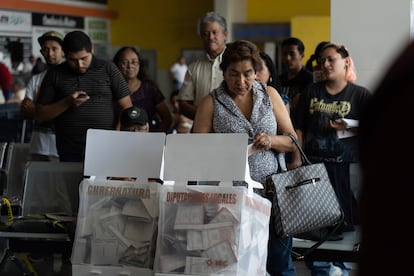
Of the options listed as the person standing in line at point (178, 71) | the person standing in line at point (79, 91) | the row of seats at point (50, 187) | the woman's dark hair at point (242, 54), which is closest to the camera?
the woman's dark hair at point (242, 54)

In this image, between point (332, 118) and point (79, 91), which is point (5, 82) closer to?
point (79, 91)

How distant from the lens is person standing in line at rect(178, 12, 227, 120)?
629 centimetres

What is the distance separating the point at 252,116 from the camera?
177 inches

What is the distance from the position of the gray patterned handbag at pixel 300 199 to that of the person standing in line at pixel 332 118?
38.7 inches

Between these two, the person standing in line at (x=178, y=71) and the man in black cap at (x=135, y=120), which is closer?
the man in black cap at (x=135, y=120)

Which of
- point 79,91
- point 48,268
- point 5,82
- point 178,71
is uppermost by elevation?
point 178,71

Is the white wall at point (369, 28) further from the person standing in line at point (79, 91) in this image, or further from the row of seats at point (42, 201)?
the row of seats at point (42, 201)

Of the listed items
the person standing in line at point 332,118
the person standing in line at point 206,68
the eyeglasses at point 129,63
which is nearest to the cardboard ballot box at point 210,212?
the person standing in line at point 332,118

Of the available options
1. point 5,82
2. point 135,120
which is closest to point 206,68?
point 135,120

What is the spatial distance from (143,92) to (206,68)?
2.45 ft

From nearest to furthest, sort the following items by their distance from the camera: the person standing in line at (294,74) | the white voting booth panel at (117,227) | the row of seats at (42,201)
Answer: the white voting booth panel at (117,227) → the row of seats at (42,201) → the person standing in line at (294,74)

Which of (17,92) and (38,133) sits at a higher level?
→ (17,92)

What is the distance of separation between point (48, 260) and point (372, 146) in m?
5.13

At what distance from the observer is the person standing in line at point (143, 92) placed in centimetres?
685
